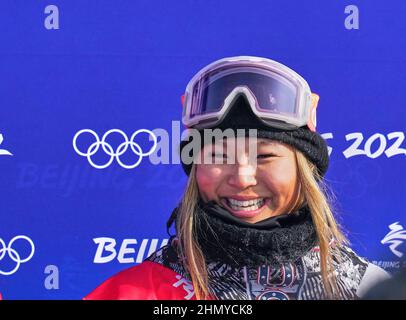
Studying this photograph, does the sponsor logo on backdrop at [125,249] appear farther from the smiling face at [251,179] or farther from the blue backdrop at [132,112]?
the smiling face at [251,179]

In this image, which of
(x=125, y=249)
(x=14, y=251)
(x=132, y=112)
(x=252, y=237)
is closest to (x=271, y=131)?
(x=252, y=237)

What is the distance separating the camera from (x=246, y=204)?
203 cm

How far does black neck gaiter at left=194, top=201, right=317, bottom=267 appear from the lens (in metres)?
1.97

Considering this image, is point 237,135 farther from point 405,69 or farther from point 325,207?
point 405,69

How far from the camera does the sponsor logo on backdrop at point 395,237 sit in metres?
2.09

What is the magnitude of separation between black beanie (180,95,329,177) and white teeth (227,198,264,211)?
0.68ft

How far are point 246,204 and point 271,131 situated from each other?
0.24 m

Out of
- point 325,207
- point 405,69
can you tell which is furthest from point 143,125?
point 405,69

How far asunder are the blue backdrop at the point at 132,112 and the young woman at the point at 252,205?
68mm

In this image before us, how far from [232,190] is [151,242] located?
1.05 feet

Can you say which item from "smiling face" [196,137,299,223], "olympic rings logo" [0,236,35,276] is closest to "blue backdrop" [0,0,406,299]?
"olympic rings logo" [0,236,35,276]

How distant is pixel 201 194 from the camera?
2055 millimetres

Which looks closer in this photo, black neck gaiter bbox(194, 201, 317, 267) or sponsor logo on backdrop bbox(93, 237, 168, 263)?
black neck gaiter bbox(194, 201, 317, 267)

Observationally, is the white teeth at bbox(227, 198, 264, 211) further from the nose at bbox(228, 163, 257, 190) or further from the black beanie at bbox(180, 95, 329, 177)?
the black beanie at bbox(180, 95, 329, 177)
